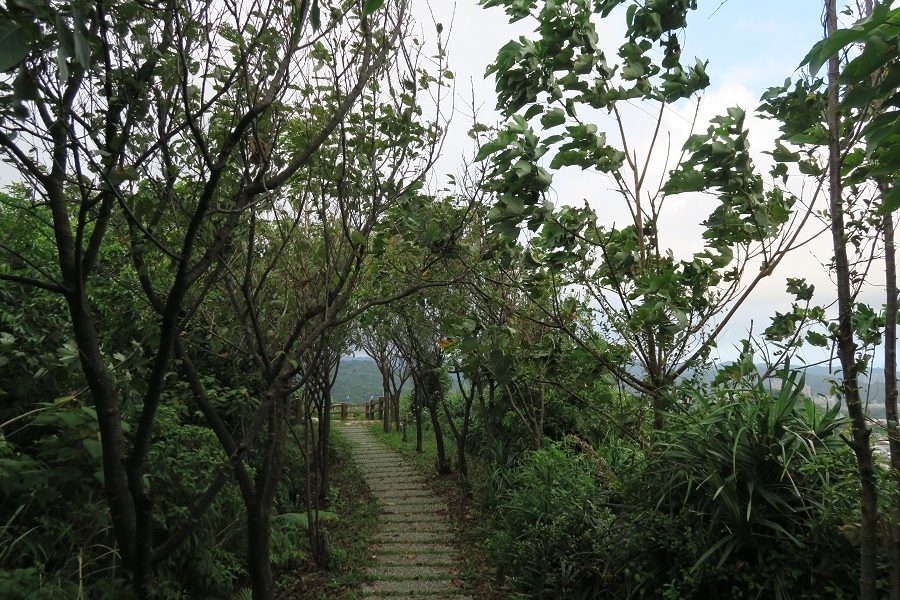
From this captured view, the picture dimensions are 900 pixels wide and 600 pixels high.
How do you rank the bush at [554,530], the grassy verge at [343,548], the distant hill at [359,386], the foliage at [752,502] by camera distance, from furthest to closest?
1. the distant hill at [359,386]
2. the grassy verge at [343,548]
3. the bush at [554,530]
4. the foliage at [752,502]

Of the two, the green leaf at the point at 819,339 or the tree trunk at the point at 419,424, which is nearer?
the green leaf at the point at 819,339

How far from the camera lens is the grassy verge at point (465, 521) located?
21.6 feet

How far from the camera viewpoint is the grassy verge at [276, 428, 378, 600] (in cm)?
669

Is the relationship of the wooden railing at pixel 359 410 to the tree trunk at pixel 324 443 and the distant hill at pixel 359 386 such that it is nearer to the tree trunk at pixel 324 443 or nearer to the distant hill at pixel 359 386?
the distant hill at pixel 359 386

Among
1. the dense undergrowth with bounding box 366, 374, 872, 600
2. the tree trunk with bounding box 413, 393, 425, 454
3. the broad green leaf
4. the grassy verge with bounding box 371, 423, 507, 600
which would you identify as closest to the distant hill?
the tree trunk with bounding box 413, 393, 425, 454

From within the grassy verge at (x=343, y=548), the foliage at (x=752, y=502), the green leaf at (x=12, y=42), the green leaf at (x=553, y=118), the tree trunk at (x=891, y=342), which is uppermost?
the green leaf at (x=553, y=118)

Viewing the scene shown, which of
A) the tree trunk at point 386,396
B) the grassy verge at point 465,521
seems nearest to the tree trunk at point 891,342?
the grassy verge at point 465,521

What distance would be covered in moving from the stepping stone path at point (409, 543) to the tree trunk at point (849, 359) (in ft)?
14.8

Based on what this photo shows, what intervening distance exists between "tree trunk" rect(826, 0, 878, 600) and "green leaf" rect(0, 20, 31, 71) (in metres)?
2.71

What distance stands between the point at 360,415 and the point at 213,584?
915 inches

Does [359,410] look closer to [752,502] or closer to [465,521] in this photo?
[465,521]

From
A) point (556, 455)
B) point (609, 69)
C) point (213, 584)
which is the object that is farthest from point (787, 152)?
point (213, 584)

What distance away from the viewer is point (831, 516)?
356cm

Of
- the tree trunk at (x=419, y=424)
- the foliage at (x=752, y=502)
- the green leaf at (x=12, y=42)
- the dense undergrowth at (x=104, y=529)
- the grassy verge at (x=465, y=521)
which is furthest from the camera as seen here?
the tree trunk at (x=419, y=424)
